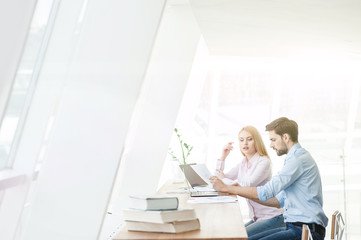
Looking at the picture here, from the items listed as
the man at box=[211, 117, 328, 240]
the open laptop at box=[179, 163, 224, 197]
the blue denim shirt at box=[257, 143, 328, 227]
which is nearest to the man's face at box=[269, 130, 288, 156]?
the man at box=[211, 117, 328, 240]

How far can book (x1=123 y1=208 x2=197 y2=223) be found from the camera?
2857 mm

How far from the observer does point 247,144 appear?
4945mm

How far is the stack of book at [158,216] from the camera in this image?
113 inches

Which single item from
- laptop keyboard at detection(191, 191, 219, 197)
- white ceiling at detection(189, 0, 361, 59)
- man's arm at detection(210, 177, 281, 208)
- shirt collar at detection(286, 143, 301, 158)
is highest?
white ceiling at detection(189, 0, 361, 59)

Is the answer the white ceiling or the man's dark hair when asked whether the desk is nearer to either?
the man's dark hair

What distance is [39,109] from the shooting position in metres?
3.67

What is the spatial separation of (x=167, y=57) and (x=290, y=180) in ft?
12.6

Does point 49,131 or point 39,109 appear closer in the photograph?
point 39,109

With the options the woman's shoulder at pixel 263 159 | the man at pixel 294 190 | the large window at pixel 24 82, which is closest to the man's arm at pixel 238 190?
the man at pixel 294 190

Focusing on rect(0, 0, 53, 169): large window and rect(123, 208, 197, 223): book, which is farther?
rect(0, 0, 53, 169): large window

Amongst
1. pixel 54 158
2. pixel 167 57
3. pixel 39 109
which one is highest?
pixel 167 57

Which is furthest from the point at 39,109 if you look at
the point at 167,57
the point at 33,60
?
the point at 167,57

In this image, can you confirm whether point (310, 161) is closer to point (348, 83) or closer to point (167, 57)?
point (167, 57)

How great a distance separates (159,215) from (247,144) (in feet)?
7.31
